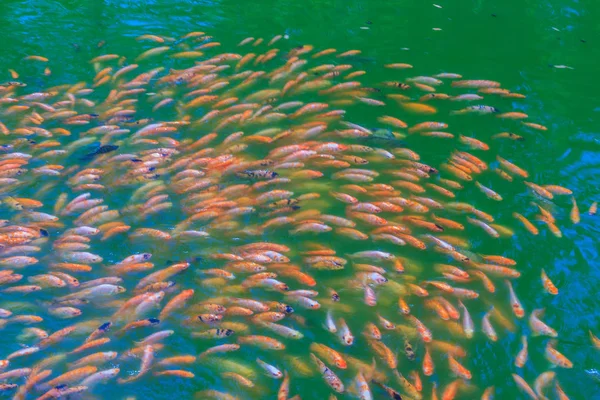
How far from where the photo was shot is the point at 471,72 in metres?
9.68

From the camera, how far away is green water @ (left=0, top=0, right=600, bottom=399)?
5.60 metres

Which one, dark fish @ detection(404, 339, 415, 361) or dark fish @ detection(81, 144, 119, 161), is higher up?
dark fish @ detection(81, 144, 119, 161)

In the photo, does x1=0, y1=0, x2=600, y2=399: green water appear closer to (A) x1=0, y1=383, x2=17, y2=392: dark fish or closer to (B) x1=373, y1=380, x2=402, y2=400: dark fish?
(B) x1=373, y1=380, x2=402, y2=400: dark fish

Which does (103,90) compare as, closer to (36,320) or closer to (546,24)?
(36,320)

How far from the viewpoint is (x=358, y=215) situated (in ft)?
22.2

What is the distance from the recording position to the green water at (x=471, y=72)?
5.60 m

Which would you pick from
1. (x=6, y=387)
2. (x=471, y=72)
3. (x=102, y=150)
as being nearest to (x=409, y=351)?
(x=6, y=387)

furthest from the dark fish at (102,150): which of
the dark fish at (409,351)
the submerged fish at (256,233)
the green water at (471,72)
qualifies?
the dark fish at (409,351)

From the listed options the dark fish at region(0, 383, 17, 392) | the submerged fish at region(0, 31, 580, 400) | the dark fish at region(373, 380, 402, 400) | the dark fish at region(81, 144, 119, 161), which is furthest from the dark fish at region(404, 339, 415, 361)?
the dark fish at region(81, 144, 119, 161)

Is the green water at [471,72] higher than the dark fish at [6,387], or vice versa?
the green water at [471,72]

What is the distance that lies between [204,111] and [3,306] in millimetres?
4143

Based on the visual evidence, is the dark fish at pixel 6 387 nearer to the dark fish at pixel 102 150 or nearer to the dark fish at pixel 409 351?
the dark fish at pixel 102 150

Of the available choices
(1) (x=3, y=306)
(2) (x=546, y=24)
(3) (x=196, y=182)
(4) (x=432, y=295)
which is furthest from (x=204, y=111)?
(2) (x=546, y=24)

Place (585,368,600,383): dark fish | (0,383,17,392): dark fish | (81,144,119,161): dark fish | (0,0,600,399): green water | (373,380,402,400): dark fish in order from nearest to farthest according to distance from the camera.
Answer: (373,380,402,400): dark fish → (0,383,17,392): dark fish → (585,368,600,383): dark fish → (0,0,600,399): green water → (81,144,119,161): dark fish
